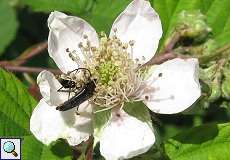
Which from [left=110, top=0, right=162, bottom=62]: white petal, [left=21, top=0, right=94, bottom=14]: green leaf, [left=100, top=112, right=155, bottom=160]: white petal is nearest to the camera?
[left=100, top=112, right=155, bottom=160]: white petal

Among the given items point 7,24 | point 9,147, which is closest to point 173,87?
point 9,147

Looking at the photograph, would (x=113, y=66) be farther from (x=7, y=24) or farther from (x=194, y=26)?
(x=7, y=24)

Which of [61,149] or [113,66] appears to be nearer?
[61,149]

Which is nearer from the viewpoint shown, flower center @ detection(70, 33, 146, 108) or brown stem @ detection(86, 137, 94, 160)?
brown stem @ detection(86, 137, 94, 160)

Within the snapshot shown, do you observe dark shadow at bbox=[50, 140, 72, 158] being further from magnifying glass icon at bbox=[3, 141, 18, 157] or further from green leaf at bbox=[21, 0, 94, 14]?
green leaf at bbox=[21, 0, 94, 14]

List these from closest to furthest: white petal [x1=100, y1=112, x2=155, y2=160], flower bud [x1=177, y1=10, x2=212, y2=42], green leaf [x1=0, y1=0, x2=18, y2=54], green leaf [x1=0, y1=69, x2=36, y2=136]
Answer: white petal [x1=100, y1=112, x2=155, y2=160] < green leaf [x1=0, y1=69, x2=36, y2=136] < flower bud [x1=177, y1=10, x2=212, y2=42] < green leaf [x1=0, y1=0, x2=18, y2=54]

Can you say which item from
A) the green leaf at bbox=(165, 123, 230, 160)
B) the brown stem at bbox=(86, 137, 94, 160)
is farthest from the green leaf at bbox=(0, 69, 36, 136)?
the green leaf at bbox=(165, 123, 230, 160)

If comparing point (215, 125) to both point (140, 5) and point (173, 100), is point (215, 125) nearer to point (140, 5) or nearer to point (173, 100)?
point (173, 100)
